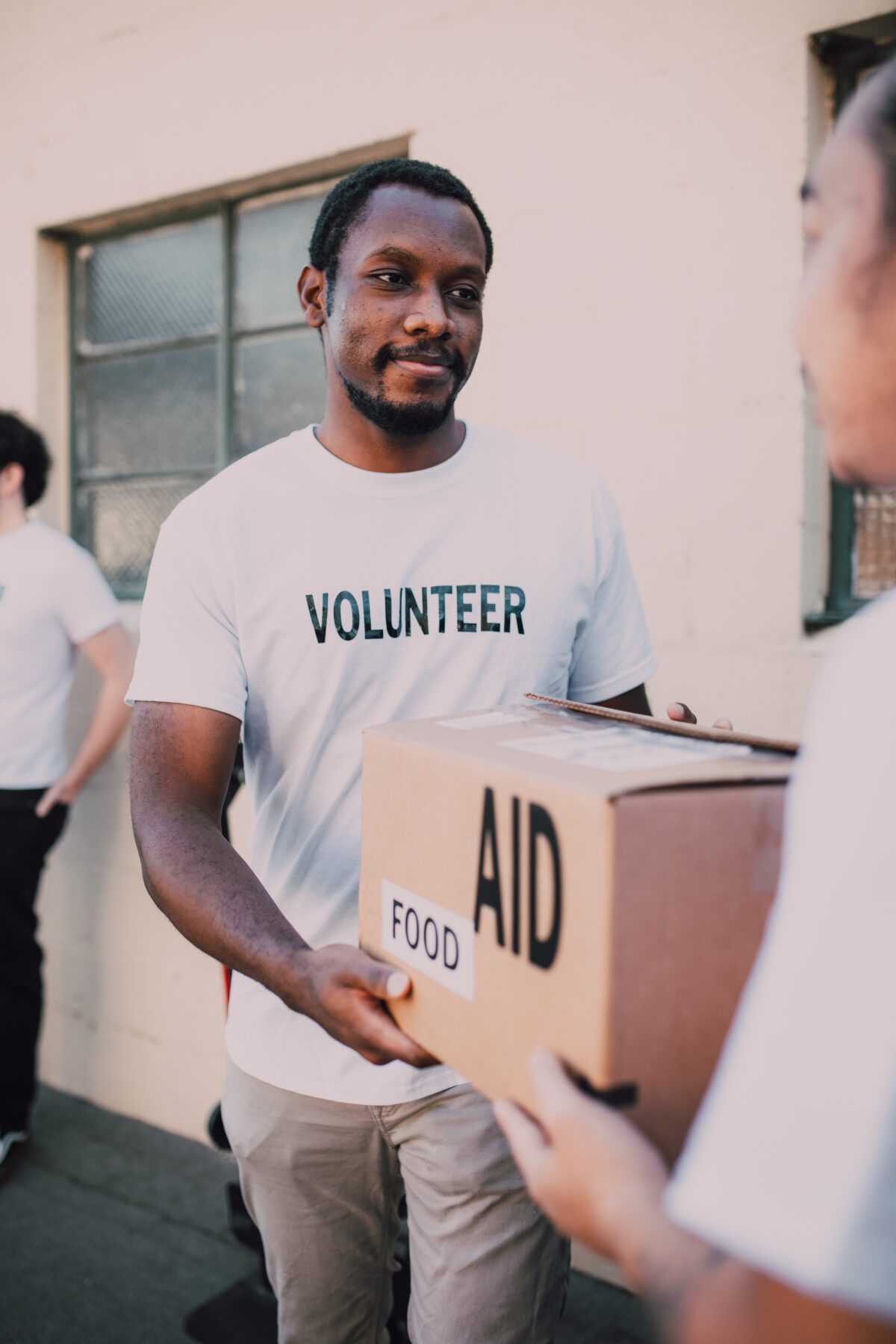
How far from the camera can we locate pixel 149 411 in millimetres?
3570

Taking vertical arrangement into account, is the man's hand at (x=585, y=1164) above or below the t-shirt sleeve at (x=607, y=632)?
below

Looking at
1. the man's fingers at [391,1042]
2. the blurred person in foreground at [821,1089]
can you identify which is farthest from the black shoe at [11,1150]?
the blurred person in foreground at [821,1089]

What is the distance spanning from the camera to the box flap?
2.77ft

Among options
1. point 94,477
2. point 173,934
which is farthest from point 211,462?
point 173,934

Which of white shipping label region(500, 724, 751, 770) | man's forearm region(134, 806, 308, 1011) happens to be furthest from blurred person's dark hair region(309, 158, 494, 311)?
white shipping label region(500, 724, 751, 770)

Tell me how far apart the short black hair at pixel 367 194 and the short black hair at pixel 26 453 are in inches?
71.2

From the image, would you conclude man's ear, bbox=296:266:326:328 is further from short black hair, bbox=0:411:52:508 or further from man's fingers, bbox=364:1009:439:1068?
short black hair, bbox=0:411:52:508

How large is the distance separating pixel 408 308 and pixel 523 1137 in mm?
1200

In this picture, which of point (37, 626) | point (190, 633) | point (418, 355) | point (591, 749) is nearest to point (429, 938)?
point (591, 749)

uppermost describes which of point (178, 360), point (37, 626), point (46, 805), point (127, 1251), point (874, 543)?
point (178, 360)

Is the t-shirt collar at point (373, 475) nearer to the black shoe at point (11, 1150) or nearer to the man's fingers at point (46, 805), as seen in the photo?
the man's fingers at point (46, 805)

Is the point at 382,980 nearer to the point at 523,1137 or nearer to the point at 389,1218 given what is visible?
the point at 523,1137

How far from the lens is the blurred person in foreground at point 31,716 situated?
3172 millimetres

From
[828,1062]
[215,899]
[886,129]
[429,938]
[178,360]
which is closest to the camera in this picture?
[828,1062]
